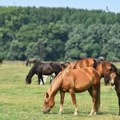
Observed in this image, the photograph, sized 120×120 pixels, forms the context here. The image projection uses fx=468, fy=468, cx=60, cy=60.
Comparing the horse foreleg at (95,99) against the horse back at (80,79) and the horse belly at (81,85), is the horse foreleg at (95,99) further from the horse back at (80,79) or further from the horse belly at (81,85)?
the horse belly at (81,85)

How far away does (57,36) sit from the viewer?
12912 centimetres

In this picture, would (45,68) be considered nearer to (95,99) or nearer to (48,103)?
(95,99)

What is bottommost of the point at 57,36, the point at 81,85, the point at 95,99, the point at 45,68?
the point at 57,36

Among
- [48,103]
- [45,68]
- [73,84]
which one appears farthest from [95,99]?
[45,68]

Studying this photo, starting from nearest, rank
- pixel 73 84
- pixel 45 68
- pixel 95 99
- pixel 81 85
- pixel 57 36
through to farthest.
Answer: pixel 73 84 < pixel 81 85 < pixel 95 99 < pixel 45 68 < pixel 57 36

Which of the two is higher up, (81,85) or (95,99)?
(81,85)

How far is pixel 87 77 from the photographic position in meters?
15.1

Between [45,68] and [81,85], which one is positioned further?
[45,68]

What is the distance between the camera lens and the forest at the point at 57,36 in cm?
11531

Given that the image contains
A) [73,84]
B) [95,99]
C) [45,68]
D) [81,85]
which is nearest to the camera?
[73,84]

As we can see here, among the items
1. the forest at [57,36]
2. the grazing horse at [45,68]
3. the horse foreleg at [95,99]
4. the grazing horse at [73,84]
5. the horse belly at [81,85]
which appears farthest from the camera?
the forest at [57,36]

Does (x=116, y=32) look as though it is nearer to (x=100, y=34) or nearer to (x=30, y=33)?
(x=100, y=34)

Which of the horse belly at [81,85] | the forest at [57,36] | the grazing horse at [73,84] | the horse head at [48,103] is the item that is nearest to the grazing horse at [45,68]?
the grazing horse at [73,84]

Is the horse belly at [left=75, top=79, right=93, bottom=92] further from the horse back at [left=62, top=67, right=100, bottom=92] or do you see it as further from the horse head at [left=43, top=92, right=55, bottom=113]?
the horse head at [left=43, top=92, right=55, bottom=113]
